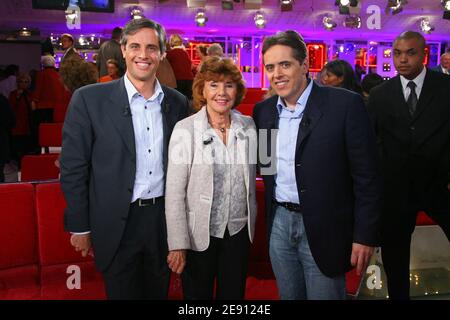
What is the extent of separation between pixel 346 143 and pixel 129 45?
990mm

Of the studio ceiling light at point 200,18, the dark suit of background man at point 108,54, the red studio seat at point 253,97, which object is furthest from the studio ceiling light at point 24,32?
the dark suit of background man at point 108,54

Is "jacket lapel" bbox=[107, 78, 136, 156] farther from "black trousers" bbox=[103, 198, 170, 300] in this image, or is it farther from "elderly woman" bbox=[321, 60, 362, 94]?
"elderly woman" bbox=[321, 60, 362, 94]

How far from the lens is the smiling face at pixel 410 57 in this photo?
9.30ft

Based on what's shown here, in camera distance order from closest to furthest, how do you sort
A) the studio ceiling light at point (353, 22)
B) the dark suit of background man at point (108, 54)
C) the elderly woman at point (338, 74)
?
the elderly woman at point (338, 74), the dark suit of background man at point (108, 54), the studio ceiling light at point (353, 22)

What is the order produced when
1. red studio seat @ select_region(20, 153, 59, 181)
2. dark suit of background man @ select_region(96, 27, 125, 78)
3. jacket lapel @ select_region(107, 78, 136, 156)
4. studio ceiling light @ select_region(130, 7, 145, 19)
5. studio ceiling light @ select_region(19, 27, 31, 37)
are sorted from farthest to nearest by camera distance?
studio ceiling light @ select_region(19, 27, 31, 37) → studio ceiling light @ select_region(130, 7, 145, 19) → dark suit of background man @ select_region(96, 27, 125, 78) → red studio seat @ select_region(20, 153, 59, 181) → jacket lapel @ select_region(107, 78, 136, 156)

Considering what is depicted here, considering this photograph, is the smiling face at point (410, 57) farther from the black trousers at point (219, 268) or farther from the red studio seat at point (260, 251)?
the black trousers at point (219, 268)

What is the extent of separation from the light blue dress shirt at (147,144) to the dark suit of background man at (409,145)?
1.42m

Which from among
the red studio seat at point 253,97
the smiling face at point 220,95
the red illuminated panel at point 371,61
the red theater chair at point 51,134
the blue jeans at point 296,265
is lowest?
the blue jeans at point 296,265

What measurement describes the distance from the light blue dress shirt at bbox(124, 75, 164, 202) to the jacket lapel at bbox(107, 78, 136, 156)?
0.11ft

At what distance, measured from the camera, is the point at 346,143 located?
1938 millimetres

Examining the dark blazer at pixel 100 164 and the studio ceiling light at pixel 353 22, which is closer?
the dark blazer at pixel 100 164

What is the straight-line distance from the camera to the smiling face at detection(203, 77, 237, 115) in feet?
6.88

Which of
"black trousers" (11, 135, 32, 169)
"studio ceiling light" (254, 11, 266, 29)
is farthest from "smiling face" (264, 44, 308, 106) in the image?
"studio ceiling light" (254, 11, 266, 29)
